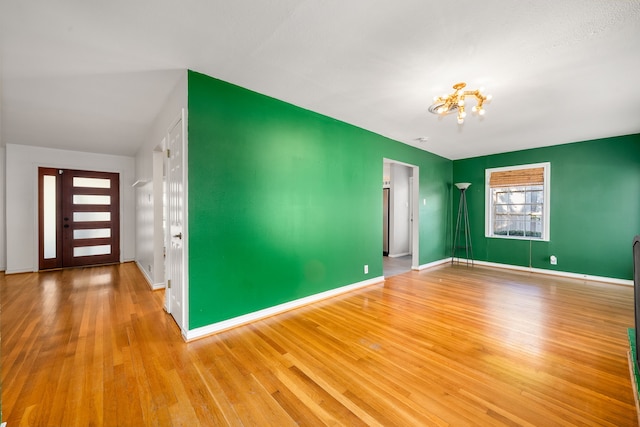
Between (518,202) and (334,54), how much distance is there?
220 inches

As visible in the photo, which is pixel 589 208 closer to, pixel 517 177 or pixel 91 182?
pixel 517 177

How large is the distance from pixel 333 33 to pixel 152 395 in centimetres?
287

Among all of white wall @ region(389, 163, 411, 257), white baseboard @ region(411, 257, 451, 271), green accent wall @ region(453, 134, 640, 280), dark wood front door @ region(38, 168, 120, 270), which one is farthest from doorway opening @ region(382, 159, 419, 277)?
dark wood front door @ region(38, 168, 120, 270)

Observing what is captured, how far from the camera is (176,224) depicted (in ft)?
8.80

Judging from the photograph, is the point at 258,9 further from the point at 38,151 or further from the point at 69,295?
the point at 38,151

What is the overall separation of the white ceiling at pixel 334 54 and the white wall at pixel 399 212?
11.3 ft

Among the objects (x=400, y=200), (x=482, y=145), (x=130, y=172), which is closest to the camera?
(x=482, y=145)

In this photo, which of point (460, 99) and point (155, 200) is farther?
point (155, 200)

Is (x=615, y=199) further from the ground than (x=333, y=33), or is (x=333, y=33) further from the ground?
(x=333, y=33)

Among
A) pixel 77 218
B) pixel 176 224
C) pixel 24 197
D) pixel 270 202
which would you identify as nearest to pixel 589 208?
pixel 270 202

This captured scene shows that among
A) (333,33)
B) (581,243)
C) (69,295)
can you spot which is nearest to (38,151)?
(69,295)

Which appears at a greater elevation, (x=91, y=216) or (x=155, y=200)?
(x=155, y=200)

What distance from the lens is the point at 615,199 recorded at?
442 centimetres

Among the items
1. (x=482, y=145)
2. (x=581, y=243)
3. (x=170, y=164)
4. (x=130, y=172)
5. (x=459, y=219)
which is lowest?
(x=581, y=243)
